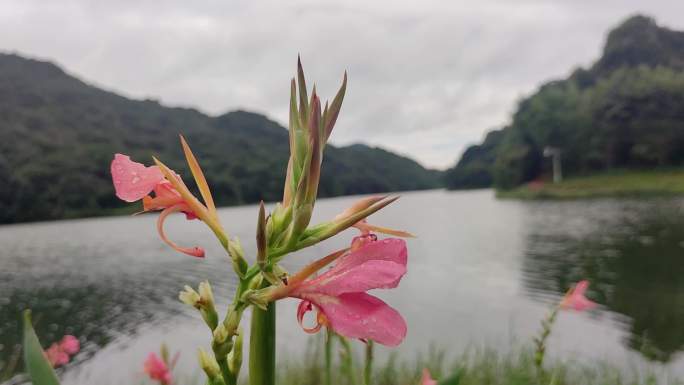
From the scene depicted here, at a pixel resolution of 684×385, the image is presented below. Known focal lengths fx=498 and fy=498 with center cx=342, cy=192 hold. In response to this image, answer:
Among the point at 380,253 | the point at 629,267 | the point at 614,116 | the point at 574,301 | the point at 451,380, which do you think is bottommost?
the point at 629,267

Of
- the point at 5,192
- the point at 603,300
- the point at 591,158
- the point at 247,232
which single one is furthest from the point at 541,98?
the point at 5,192

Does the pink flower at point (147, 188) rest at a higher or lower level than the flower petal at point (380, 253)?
higher

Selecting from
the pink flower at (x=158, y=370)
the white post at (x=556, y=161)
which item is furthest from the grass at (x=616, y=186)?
the pink flower at (x=158, y=370)

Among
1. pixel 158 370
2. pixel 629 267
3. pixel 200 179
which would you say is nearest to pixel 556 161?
pixel 629 267

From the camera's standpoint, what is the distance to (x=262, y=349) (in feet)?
1.91

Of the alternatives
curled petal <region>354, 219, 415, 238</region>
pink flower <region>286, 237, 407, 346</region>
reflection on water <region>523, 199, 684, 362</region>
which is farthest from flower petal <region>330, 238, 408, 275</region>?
reflection on water <region>523, 199, 684, 362</region>

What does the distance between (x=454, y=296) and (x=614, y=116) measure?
5166 cm

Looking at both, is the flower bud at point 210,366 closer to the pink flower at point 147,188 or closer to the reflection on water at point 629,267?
the pink flower at point 147,188

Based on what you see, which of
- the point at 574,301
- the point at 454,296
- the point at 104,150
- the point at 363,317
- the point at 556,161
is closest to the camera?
the point at 363,317

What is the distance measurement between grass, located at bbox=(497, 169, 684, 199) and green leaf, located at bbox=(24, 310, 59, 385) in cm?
4797

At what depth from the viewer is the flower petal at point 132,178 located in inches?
28.7

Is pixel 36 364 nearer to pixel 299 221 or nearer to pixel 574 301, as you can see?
pixel 299 221

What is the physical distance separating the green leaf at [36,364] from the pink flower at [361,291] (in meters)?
0.29

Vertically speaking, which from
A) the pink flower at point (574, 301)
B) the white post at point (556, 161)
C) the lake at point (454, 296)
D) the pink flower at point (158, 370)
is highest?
the white post at point (556, 161)
